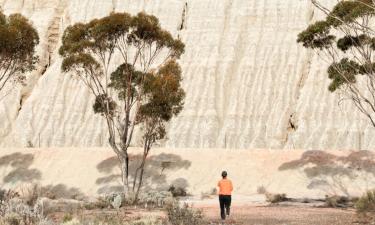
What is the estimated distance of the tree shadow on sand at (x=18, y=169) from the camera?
44597mm

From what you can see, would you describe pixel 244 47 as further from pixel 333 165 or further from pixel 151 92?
pixel 151 92

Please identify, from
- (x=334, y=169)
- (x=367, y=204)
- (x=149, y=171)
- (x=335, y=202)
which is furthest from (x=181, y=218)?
(x=149, y=171)

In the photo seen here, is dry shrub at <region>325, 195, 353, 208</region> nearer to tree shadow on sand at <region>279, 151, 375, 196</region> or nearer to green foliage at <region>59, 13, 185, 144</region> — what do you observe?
tree shadow on sand at <region>279, 151, 375, 196</region>

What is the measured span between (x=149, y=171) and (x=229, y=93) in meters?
13.3

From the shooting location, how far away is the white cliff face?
A: 4741cm

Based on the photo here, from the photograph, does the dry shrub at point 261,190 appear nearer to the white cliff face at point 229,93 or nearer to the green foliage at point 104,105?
the white cliff face at point 229,93

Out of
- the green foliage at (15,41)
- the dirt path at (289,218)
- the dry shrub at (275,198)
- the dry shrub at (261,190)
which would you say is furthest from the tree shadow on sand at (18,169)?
the dirt path at (289,218)

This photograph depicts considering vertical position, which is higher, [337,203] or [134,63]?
[134,63]

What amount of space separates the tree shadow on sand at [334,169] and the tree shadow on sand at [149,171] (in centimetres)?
747

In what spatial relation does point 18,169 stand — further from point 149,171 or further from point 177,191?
point 177,191

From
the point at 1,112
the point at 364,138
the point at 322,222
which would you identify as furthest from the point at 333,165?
the point at 1,112

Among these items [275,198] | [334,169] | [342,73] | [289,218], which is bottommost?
[289,218]

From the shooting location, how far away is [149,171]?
4253 centimetres

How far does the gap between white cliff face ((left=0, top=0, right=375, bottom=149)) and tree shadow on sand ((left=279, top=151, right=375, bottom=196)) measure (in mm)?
4903
